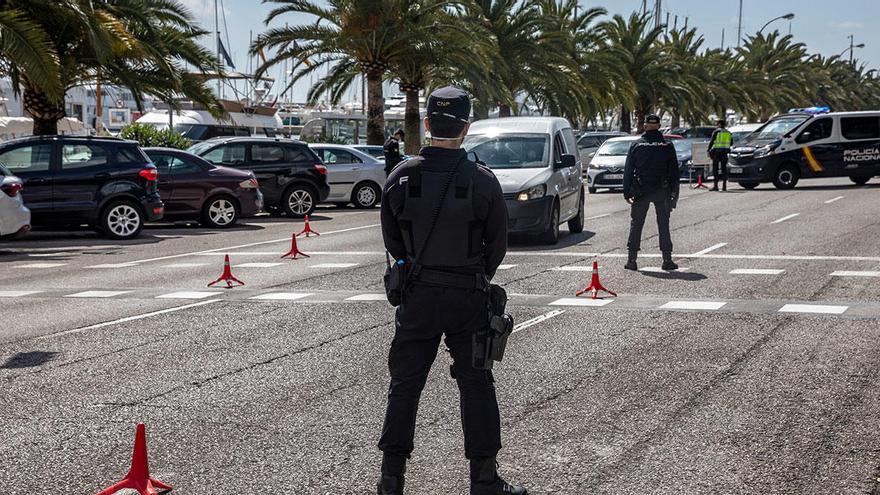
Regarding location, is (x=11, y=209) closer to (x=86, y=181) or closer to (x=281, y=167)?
(x=86, y=181)

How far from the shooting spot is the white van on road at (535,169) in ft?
54.2

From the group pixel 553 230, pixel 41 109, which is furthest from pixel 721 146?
pixel 41 109

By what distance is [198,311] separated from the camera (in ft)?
36.5

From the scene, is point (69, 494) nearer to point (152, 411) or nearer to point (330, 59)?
point (152, 411)

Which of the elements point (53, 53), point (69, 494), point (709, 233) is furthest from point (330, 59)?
point (69, 494)

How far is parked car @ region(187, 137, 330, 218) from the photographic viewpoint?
24344mm

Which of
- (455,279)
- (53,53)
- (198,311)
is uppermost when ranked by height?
(53,53)

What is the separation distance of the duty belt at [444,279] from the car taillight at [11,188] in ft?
42.5

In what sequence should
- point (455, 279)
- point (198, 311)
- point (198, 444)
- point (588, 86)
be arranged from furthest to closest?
point (588, 86) < point (198, 311) < point (198, 444) < point (455, 279)

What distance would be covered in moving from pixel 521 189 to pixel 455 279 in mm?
11553

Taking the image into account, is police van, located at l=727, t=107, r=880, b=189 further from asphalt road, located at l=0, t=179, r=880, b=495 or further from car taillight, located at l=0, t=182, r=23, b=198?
car taillight, located at l=0, t=182, r=23, b=198

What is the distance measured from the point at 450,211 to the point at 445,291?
34cm

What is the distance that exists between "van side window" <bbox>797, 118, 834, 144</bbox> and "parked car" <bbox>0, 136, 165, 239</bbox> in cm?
1906

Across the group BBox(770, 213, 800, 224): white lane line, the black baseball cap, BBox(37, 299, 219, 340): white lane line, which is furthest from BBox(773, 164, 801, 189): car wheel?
the black baseball cap
